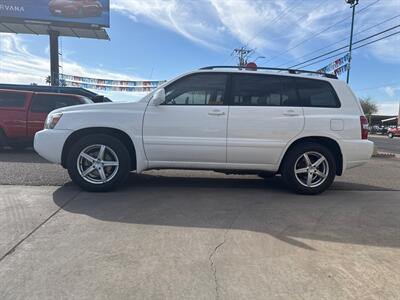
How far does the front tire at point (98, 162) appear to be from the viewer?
5.21 metres

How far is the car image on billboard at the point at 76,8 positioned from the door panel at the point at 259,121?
92.6 ft

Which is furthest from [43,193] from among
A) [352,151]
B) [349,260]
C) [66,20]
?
[66,20]

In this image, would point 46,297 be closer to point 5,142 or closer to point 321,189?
point 321,189

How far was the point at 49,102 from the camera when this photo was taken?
32.3ft

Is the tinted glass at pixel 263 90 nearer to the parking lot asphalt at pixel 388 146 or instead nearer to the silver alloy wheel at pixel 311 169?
the silver alloy wheel at pixel 311 169

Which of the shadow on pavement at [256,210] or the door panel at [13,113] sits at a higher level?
the door panel at [13,113]

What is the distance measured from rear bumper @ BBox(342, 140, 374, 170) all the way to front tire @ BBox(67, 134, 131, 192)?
129 inches

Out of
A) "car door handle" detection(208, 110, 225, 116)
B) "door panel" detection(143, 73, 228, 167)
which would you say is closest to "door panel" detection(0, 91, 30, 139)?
"door panel" detection(143, 73, 228, 167)

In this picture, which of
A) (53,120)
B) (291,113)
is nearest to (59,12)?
(53,120)

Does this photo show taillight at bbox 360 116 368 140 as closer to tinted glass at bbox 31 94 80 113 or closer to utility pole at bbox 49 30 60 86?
tinted glass at bbox 31 94 80 113

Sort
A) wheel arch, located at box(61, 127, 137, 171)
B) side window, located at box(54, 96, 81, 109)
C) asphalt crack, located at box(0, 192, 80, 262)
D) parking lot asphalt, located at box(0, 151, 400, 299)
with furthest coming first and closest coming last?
1. side window, located at box(54, 96, 81, 109)
2. wheel arch, located at box(61, 127, 137, 171)
3. asphalt crack, located at box(0, 192, 80, 262)
4. parking lot asphalt, located at box(0, 151, 400, 299)

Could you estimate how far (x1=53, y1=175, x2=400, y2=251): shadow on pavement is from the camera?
3.97 m

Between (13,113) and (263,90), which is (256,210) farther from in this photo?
(13,113)

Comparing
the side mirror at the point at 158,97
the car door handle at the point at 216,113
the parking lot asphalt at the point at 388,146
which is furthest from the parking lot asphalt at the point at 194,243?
the parking lot asphalt at the point at 388,146
